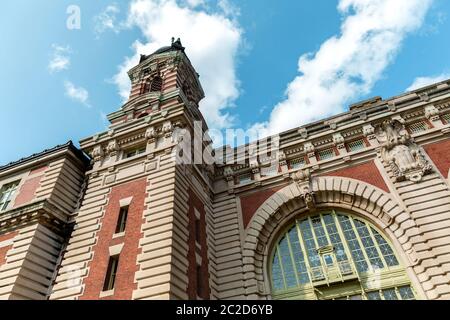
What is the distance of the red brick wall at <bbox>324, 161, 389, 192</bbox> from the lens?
18.9m

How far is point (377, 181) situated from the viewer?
1897cm

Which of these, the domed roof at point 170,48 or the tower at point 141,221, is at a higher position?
the domed roof at point 170,48

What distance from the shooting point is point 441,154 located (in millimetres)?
18516

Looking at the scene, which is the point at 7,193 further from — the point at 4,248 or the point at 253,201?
the point at 253,201

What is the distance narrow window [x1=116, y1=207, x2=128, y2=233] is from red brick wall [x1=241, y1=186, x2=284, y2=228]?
7237 mm

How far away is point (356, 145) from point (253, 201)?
757cm

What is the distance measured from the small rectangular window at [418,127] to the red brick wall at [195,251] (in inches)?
541

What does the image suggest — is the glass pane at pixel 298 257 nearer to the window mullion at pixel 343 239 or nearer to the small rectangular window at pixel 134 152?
the window mullion at pixel 343 239

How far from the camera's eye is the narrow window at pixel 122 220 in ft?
54.7

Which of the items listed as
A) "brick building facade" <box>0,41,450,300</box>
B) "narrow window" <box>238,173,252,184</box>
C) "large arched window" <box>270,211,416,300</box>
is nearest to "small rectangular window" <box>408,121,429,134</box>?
"brick building facade" <box>0,41,450,300</box>

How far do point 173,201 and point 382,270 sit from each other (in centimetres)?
1117

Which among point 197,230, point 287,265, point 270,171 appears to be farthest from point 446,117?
point 197,230

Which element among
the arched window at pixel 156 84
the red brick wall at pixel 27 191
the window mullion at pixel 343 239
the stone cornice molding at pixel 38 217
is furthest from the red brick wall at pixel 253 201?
the arched window at pixel 156 84
